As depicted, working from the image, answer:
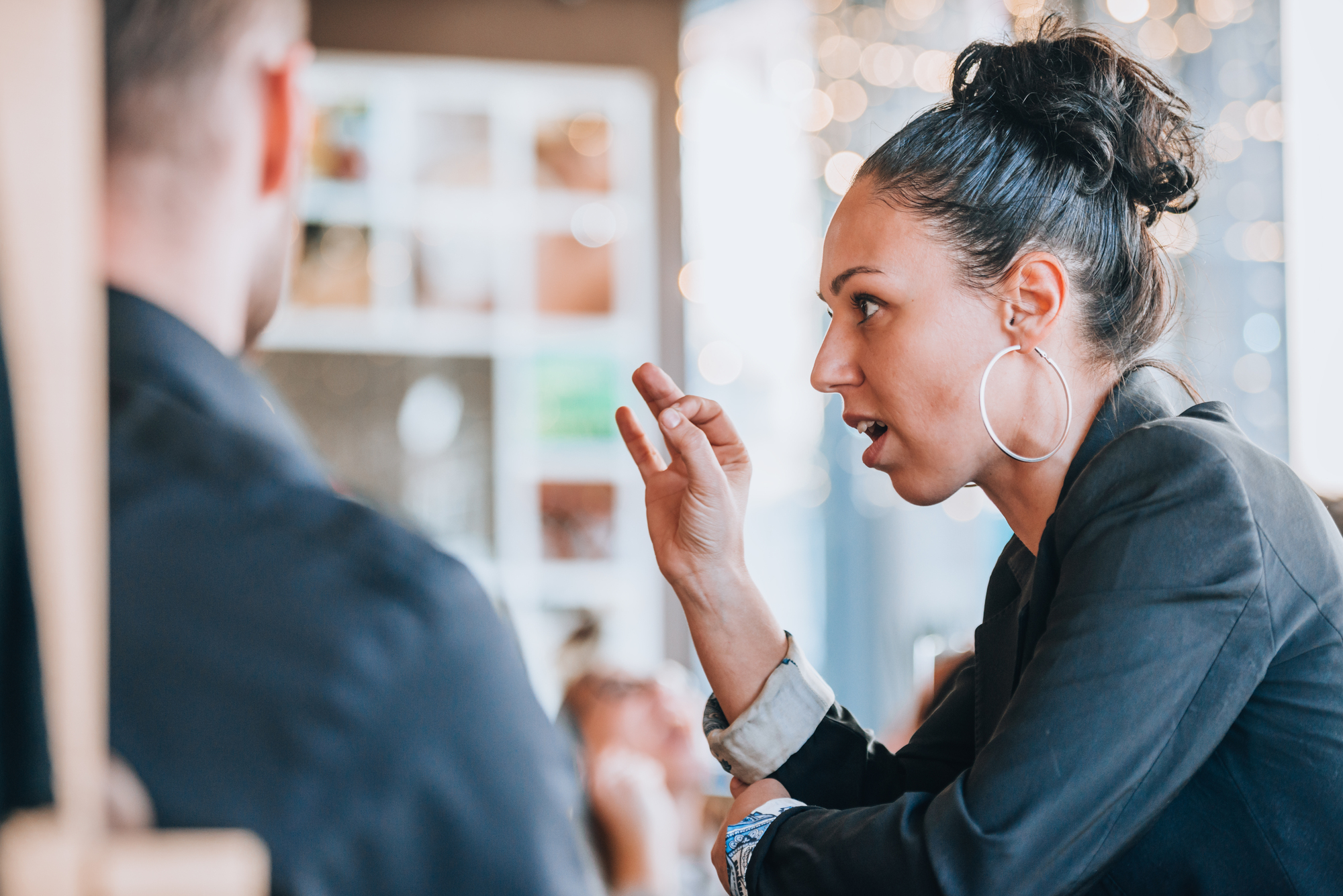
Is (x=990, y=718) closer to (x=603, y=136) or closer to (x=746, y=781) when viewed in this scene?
(x=746, y=781)

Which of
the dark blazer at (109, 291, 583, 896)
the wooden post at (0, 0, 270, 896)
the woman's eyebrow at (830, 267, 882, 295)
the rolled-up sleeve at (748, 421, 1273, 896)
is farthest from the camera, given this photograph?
the woman's eyebrow at (830, 267, 882, 295)

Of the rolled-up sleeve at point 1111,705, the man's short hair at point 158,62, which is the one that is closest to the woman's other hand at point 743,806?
the rolled-up sleeve at point 1111,705

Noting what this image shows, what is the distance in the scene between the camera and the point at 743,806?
1.01 metres

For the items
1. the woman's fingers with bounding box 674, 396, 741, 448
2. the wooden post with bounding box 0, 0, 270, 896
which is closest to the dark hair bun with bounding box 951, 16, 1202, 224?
the woman's fingers with bounding box 674, 396, 741, 448

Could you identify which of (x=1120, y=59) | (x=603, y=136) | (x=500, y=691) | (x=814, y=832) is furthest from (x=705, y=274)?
(x=500, y=691)

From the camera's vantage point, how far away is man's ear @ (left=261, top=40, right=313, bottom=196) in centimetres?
63

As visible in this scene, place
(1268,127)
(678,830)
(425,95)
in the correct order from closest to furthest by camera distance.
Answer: (678,830) → (1268,127) → (425,95)

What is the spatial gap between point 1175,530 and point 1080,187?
39cm

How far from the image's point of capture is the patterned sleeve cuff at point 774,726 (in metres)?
1.07

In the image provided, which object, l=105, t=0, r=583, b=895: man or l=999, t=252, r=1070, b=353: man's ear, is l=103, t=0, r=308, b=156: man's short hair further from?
l=999, t=252, r=1070, b=353: man's ear

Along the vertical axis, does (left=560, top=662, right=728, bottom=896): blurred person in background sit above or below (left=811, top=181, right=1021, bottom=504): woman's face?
below

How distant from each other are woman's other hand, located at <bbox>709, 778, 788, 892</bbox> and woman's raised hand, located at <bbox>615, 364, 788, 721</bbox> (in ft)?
0.29

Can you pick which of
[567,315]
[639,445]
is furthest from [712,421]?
[567,315]

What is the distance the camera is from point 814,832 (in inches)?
35.4
